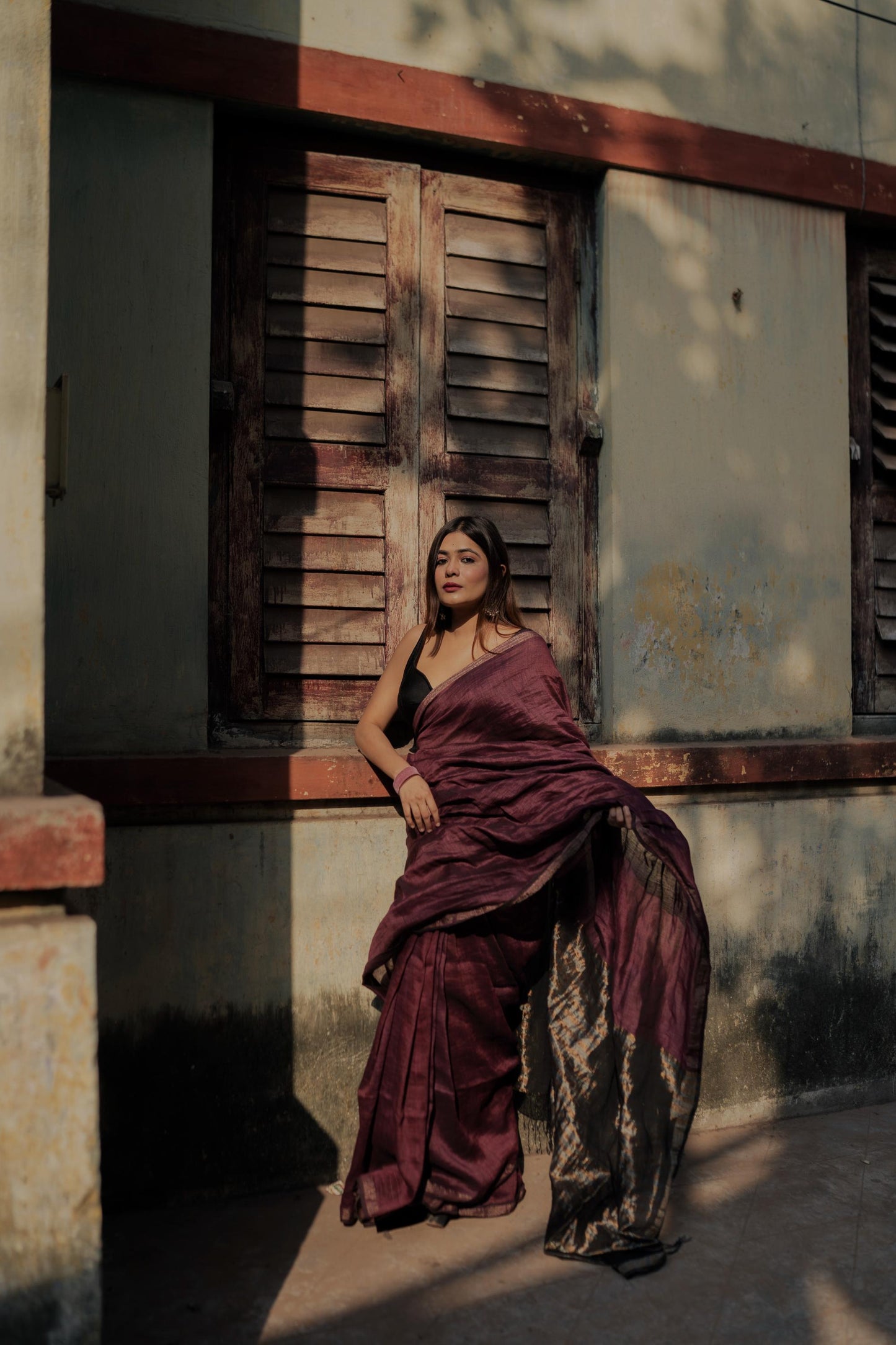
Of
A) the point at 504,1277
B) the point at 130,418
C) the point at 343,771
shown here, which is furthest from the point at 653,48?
the point at 504,1277

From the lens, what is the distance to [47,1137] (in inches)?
77.1

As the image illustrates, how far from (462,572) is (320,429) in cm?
77

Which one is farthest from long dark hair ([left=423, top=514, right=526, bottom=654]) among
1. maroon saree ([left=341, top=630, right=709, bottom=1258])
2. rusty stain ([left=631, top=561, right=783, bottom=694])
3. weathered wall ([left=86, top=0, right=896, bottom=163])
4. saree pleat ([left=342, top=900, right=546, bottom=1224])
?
weathered wall ([left=86, top=0, right=896, bottom=163])

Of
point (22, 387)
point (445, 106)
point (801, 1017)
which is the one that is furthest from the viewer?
point (801, 1017)

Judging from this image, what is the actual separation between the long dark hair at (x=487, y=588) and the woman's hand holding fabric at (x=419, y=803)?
1.52 ft

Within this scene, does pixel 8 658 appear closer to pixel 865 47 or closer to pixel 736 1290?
pixel 736 1290

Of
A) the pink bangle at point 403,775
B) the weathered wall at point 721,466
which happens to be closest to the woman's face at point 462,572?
the pink bangle at point 403,775

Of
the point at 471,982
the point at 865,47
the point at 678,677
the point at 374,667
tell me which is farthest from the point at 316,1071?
the point at 865,47

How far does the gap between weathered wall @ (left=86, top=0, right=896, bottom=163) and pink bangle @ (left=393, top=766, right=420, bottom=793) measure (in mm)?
2290

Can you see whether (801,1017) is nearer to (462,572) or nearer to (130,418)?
(462,572)

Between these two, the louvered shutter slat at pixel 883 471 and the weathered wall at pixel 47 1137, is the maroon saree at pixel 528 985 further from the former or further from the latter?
the louvered shutter slat at pixel 883 471

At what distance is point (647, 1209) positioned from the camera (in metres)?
2.86

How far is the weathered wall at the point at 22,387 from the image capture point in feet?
6.79

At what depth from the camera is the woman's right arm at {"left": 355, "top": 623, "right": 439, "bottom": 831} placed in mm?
3098
